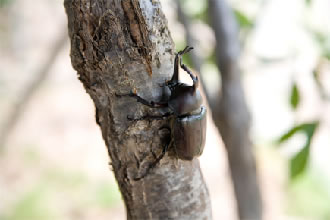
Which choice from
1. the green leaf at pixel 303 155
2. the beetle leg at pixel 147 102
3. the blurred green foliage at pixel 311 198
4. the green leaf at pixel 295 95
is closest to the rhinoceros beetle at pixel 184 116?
the beetle leg at pixel 147 102

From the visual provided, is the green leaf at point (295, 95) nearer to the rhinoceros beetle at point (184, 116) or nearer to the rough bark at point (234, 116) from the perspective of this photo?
the rough bark at point (234, 116)

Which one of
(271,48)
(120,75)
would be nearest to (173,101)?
(120,75)

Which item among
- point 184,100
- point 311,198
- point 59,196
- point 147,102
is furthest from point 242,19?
point 59,196

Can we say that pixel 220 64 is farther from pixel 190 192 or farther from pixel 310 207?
pixel 310 207

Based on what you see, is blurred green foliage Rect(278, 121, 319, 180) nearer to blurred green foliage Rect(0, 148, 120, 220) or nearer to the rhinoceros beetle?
the rhinoceros beetle

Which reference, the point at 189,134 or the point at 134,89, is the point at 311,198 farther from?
the point at 134,89

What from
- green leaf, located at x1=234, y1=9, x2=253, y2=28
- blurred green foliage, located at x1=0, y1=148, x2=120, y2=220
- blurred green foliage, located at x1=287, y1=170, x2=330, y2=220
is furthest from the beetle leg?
blurred green foliage, located at x1=0, y1=148, x2=120, y2=220
